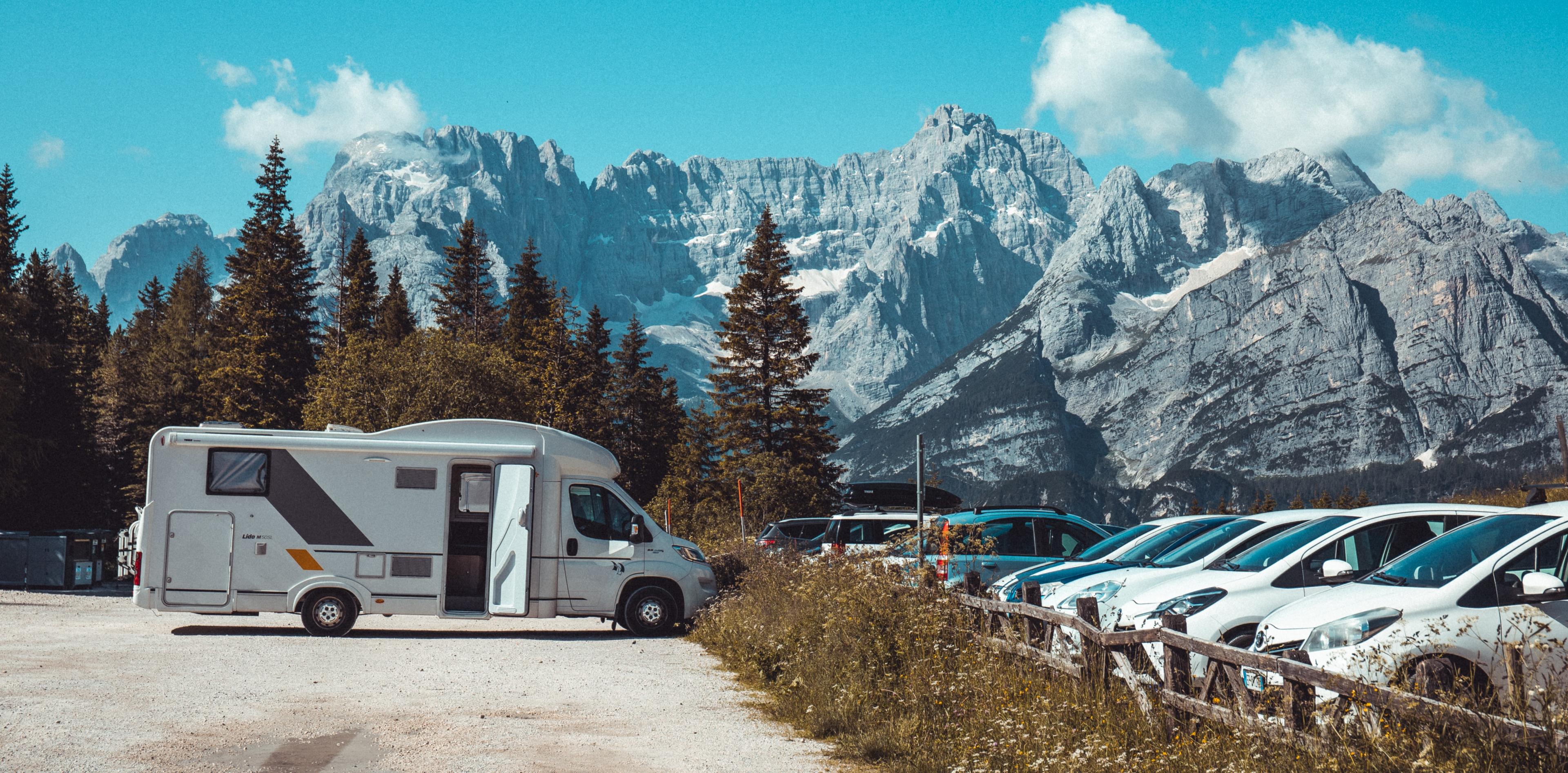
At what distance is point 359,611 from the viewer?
1739 centimetres

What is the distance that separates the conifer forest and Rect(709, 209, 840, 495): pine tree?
91 millimetres

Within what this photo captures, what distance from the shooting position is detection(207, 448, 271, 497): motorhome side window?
1705 centimetres

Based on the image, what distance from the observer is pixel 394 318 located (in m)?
59.2

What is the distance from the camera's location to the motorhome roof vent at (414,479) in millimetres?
17391

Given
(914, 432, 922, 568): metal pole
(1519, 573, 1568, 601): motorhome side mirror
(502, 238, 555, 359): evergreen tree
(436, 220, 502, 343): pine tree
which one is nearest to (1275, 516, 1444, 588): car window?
(914, 432, 922, 568): metal pole

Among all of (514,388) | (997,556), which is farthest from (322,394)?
(997,556)

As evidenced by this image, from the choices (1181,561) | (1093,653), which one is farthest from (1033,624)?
(1181,561)

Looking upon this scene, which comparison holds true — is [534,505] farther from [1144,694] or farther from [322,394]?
[322,394]

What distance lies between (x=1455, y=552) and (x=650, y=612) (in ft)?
40.8

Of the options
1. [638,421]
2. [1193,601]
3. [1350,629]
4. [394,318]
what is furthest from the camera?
[638,421]

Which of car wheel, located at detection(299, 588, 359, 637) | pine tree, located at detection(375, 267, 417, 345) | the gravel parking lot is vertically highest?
pine tree, located at detection(375, 267, 417, 345)

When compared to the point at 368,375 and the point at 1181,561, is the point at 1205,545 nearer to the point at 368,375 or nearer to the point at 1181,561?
the point at 1181,561

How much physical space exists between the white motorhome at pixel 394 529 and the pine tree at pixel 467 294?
45469mm

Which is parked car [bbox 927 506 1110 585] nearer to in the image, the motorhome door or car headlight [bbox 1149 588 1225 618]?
the motorhome door
